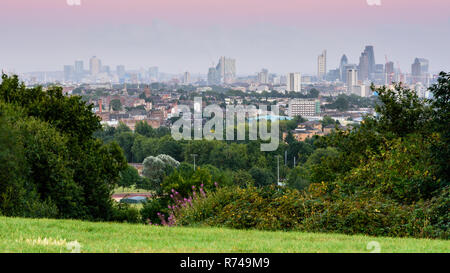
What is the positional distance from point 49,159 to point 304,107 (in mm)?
162310

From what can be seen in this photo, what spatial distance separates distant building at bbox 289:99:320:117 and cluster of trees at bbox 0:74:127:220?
149 metres

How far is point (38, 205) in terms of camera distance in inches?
527

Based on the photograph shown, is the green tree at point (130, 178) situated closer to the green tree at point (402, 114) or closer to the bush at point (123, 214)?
the bush at point (123, 214)

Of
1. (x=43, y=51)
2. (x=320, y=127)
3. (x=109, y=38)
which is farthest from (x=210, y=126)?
(x=109, y=38)

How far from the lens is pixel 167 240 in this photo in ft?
26.1

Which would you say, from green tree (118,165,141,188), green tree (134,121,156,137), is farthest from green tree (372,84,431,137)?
green tree (134,121,156,137)

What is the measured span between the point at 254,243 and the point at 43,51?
4942 inches

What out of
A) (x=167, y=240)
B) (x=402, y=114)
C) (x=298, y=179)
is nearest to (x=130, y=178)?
(x=298, y=179)

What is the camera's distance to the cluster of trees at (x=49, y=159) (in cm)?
1340

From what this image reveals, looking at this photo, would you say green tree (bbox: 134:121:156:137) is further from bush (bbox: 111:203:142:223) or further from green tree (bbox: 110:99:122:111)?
bush (bbox: 111:203:142:223)

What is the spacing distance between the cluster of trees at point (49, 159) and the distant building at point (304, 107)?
490ft

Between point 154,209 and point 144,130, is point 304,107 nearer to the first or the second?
point 144,130

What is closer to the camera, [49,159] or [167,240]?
[167,240]
